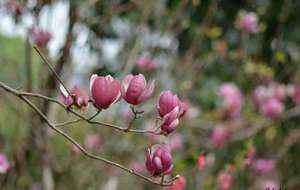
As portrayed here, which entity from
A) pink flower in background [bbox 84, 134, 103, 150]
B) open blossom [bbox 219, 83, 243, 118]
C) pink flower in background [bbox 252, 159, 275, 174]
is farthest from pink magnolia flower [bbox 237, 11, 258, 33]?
pink flower in background [bbox 84, 134, 103, 150]

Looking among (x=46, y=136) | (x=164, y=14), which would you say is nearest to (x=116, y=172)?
(x=46, y=136)

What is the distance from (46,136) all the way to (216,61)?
1500 millimetres

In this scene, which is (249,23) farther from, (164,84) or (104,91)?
(104,91)

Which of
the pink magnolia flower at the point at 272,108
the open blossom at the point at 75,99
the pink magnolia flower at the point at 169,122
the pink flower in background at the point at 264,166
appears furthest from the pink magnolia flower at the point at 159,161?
the pink flower in background at the point at 264,166

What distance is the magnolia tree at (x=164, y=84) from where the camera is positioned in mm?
2967

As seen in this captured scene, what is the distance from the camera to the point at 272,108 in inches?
134

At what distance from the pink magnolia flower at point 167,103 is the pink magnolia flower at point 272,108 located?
2190mm

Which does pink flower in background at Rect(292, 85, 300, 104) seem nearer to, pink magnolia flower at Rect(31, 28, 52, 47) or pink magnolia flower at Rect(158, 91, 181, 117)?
pink magnolia flower at Rect(31, 28, 52, 47)

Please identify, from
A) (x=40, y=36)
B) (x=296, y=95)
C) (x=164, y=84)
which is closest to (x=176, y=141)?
(x=164, y=84)

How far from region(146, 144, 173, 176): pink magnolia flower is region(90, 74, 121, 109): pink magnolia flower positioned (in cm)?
13

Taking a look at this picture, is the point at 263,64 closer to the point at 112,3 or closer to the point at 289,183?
the point at 289,183

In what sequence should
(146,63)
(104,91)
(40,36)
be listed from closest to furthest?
(104,91)
(40,36)
(146,63)

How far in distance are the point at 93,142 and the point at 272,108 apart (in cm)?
93

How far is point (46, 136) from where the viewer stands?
298 cm
